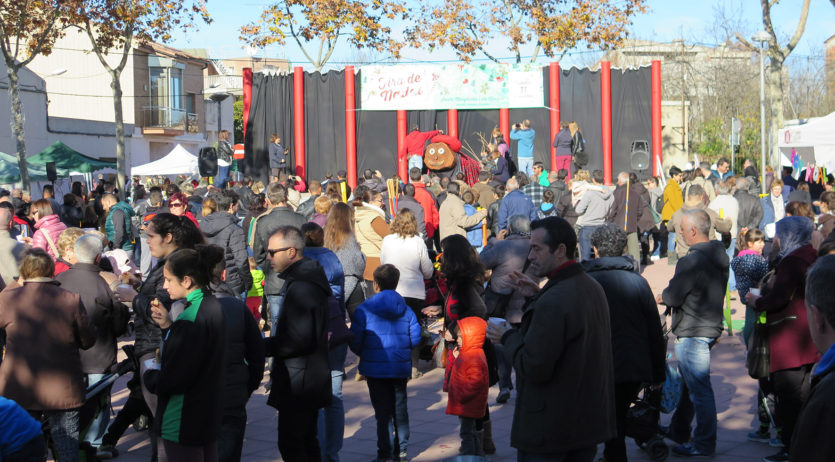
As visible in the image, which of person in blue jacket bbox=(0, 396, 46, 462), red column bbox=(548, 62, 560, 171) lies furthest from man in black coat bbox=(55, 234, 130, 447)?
red column bbox=(548, 62, 560, 171)

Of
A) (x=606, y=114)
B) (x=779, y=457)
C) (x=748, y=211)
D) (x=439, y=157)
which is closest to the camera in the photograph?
(x=779, y=457)

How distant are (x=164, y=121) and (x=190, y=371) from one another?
1849 inches

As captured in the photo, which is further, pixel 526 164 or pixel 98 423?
pixel 526 164

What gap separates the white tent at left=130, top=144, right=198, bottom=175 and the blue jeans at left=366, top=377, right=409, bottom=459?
21779 millimetres

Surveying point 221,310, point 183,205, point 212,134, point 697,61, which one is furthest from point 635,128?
point 212,134

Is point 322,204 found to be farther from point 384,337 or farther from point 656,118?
point 656,118

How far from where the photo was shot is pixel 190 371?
4.33 m

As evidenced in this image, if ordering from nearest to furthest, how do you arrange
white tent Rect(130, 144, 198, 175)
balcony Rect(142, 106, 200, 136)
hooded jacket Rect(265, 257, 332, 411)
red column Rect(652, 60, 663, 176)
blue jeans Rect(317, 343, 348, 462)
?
1. hooded jacket Rect(265, 257, 332, 411)
2. blue jeans Rect(317, 343, 348, 462)
3. red column Rect(652, 60, 663, 176)
4. white tent Rect(130, 144, 198, 175)
5. balcony Rect(142, 106, 200, 136)

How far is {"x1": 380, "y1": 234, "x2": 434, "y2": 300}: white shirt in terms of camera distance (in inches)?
346

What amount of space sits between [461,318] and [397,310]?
629mm

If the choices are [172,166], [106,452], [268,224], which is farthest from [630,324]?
[172,166]

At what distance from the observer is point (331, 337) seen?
233 inches

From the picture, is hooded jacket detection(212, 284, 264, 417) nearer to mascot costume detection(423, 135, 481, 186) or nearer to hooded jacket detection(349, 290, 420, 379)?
hooded jacket detection(349, 290, 420, 379)

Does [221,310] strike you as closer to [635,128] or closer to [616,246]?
[616,246]
